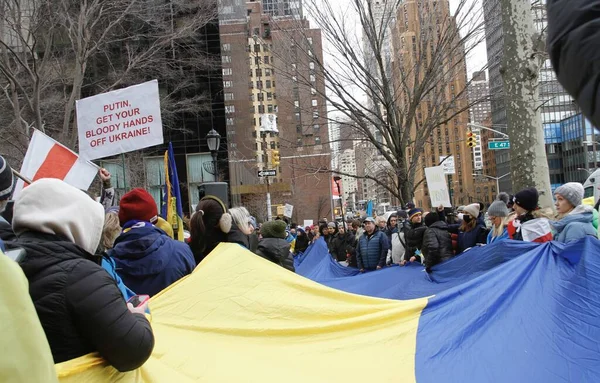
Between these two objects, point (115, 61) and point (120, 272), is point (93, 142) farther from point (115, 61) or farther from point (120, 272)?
point (115, 61)

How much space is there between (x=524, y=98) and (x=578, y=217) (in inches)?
164

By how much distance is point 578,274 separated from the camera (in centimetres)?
409

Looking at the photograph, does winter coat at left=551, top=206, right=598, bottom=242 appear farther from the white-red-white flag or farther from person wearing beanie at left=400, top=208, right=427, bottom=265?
the white-red-white flag

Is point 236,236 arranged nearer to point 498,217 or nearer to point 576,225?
point 576,225

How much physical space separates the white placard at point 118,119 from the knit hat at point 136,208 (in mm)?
3056

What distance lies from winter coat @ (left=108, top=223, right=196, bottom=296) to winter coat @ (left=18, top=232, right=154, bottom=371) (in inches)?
78.1

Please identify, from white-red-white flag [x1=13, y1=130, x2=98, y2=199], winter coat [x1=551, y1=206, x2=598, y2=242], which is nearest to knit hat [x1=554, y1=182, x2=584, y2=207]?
winter coat [x1=551, y1=206, x2=598, y2=242]

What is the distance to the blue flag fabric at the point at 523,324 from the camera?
3.57 metres

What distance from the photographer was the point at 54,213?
8.05 ft

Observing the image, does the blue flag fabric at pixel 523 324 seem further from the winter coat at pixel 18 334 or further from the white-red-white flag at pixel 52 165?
the white-red-white flag at pixel 52 165

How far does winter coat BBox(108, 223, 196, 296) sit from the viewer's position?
4410 millimetres

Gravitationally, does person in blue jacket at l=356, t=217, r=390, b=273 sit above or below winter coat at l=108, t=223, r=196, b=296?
below

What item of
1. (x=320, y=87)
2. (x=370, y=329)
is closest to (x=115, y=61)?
(x=320, y=87)

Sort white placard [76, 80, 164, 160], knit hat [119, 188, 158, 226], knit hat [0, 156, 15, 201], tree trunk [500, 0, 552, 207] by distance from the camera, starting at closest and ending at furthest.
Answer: knit hat [0, 156, 15, 201] < knit hat [119, 188, 158, 226] < white placard [76, 80, 164, 160] < tree trunk [500, 0, 552, 207]
